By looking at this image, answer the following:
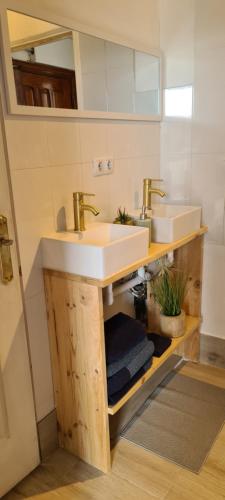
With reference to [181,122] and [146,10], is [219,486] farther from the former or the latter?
[146,10]

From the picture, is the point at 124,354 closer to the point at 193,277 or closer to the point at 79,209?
the point at 79,209

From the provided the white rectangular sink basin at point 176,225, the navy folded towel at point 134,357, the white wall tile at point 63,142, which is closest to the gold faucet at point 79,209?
the white wall tile at point 63,142

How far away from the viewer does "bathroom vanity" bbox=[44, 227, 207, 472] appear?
4.40 ft

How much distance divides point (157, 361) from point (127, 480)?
50cm

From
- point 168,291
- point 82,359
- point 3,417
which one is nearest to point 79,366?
point 82,359

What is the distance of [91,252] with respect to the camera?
1.27 m

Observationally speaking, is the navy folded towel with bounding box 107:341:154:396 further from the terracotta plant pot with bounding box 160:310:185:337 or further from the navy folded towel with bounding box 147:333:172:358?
the terracotta plant pot with bounding box 160:310:185:337

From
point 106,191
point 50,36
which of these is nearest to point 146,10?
point 50,36

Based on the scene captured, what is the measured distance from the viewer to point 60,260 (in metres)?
1.37

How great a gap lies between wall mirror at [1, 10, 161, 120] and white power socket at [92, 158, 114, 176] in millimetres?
190

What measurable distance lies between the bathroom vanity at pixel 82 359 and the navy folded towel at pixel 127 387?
0.01m

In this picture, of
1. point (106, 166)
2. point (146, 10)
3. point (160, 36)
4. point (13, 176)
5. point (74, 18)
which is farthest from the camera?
point (160, 36)

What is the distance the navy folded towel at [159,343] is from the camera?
5.87ft

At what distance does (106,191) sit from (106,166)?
116mm
